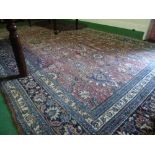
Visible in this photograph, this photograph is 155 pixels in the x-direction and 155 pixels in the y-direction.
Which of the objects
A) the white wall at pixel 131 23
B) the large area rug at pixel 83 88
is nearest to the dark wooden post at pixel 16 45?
the large area rug at pixel 83 88

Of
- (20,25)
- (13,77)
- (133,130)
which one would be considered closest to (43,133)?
(133,130)

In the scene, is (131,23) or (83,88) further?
(131,23)

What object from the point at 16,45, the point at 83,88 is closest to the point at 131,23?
the point at 83,88

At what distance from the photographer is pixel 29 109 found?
1047mm

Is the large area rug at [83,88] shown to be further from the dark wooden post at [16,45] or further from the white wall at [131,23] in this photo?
the white wall at [131,23]

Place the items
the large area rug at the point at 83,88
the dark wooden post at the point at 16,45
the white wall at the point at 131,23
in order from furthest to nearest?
the white wall at the point at 131,23 < the dark wooden post at the point at 16,45 < the large area rug at the point at 83,88

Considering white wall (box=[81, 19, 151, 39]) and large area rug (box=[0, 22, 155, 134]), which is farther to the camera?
white wall (box=[81, 19, 151, 39])

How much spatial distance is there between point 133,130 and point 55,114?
1.59 feet

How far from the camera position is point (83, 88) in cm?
125

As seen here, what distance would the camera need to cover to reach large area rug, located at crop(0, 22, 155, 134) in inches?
37.6

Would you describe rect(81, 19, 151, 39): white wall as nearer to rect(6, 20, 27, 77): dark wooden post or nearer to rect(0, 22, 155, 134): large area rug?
rect(0, 22, 155, 134): large area rug

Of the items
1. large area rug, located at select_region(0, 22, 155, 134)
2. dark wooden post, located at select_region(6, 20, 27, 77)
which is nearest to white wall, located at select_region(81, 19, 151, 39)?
large area rug, located at select_region(0, 22, 155, 134)

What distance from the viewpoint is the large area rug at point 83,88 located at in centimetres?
96

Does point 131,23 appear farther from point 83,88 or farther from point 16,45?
point 16,45
